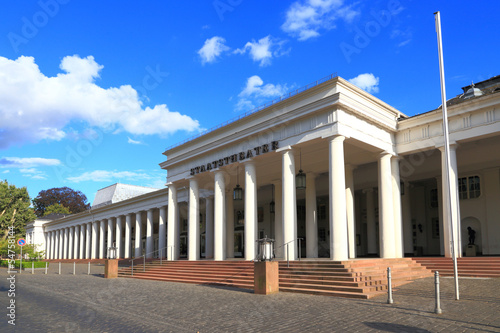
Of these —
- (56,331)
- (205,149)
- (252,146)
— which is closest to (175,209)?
(205,149)

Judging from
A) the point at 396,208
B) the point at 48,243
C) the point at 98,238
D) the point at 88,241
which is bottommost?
the point at 48,243

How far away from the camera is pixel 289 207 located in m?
19.2

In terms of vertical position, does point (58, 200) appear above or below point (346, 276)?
above

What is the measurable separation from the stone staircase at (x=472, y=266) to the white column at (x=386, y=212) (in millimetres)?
2104

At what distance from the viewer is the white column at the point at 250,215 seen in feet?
69.8

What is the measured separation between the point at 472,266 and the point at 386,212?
4.56 meters

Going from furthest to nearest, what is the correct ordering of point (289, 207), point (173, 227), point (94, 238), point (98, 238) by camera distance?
point (98, 238) → point (94, 238) → point (173, 227) → point (289, 207)

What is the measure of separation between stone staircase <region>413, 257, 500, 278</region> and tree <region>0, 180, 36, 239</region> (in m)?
65.5

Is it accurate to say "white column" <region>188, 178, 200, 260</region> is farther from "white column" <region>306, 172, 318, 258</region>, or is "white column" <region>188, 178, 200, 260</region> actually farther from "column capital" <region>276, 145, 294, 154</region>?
"column capital" <region>276, 145, 294, 154</region>

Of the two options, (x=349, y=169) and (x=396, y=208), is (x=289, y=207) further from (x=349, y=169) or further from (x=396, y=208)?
(x=349, y=169)

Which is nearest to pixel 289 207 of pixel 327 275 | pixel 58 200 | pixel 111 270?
pixel 327 275

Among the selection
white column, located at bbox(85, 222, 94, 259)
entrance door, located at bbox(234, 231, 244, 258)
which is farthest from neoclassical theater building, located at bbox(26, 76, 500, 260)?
white column, located at bbox(85, 222, 94, 259)

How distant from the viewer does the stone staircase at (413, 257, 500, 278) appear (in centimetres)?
1577

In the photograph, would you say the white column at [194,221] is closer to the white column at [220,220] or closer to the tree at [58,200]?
the white column at [220,220]
